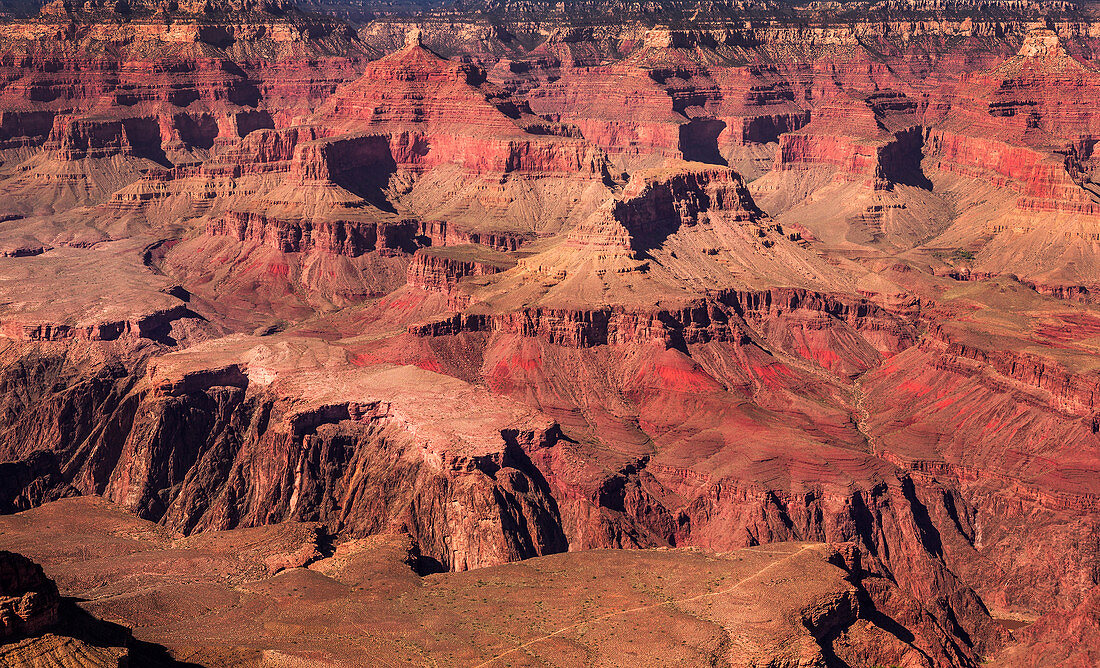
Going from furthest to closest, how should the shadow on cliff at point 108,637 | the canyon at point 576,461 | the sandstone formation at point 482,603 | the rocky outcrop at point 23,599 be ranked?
the canyon at point 576,461, the sandstone formation at point 482,603, the shadow on cliff at point 108,637, the rocky outcrop at point 23,599

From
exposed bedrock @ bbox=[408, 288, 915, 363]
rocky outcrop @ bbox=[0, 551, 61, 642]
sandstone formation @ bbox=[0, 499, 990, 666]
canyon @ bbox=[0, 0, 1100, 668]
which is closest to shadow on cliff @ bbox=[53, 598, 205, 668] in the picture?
canyon @ bbox=[0, 0, 1100, 668]

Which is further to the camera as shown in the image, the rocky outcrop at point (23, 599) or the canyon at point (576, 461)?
the canyon at point (576, 461)

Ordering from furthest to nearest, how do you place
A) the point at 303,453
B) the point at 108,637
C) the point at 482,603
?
the point at 303,453 → the point at 482,603 → the point at 108,637

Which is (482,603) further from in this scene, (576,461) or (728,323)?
(728,323)

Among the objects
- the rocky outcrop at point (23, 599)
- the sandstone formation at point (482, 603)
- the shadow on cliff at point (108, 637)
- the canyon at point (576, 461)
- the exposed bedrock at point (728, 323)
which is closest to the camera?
the rocky outcrop at point (23, 599)

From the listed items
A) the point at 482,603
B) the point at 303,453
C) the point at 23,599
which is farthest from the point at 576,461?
the point at 23,599

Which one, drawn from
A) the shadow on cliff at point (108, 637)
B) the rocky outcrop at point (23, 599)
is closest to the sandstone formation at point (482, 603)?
the shadow on cliff at point (108, 637)

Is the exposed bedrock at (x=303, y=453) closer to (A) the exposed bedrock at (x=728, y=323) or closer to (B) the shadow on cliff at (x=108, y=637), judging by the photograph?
(A) the exposed bedrock at (x=728, y=323)

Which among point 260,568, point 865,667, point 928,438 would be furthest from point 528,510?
point 928,438
